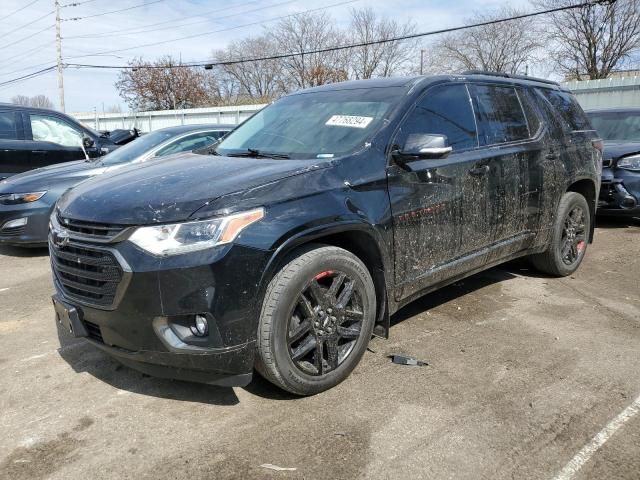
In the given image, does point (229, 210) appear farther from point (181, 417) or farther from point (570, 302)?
point (570, 302)

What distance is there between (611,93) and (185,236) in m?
18.8

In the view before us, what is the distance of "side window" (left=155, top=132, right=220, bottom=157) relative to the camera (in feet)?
21.8

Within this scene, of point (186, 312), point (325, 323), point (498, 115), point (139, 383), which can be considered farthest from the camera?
point (498, 115)

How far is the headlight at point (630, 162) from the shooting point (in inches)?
289

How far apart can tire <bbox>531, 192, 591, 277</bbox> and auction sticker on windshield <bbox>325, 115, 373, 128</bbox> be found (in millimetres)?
2358

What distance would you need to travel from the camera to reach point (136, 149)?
265 inches

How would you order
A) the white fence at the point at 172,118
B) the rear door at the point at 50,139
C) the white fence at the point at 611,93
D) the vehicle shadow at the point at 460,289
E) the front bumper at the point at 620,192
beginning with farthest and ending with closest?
the white fence at the point at 172,118 < the white fence at the point at 611,93 < the rear door at the point at 50,139 < the front bumper at the point at 620,192 < the vehicle shadow at the point at 460,289

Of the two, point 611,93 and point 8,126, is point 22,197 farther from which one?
point 611,93

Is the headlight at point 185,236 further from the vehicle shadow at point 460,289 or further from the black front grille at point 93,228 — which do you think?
the vehicle shadow at point 460,289

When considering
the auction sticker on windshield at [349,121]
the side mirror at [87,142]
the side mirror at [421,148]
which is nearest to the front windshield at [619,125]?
the side mirror at [421,148]

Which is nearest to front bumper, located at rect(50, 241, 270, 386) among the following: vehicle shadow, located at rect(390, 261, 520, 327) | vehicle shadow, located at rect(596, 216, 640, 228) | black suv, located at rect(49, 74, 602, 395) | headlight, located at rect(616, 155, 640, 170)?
black suv, located at rect(49, 74, 602, 395)

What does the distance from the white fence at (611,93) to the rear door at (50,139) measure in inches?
632

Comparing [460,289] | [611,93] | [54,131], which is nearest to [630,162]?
[460,289]

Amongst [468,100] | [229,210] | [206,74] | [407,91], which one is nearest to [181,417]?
[229,210]
